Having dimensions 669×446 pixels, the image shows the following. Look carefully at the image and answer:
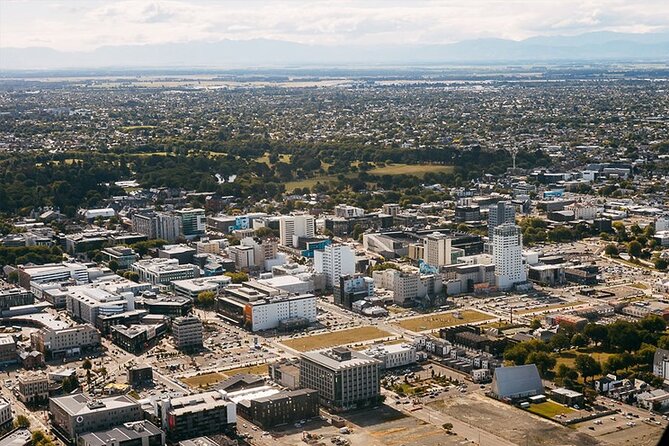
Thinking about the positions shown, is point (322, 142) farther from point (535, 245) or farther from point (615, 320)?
point (615, 320)

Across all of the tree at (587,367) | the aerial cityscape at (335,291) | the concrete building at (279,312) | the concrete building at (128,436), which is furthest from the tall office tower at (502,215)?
the concrete building at (128,436)

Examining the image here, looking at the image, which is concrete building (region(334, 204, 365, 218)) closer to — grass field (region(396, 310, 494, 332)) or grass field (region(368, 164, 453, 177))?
grass field (region(368, 164, 453, 177))

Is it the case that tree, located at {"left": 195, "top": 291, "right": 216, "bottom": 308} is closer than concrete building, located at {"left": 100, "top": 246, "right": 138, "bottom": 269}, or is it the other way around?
tree, located at {"left": 195, "top": 291, "right": 216, "bottom": 308}

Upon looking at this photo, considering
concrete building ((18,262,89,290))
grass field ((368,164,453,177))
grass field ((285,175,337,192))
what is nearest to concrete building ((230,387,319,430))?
concrete building ((18,262,89,290))

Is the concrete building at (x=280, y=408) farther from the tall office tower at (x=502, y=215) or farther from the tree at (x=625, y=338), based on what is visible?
the tall office tower at (x=502, y=215)

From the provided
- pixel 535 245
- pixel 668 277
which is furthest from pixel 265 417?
pixel 535 245

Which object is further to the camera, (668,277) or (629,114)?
(629,114)

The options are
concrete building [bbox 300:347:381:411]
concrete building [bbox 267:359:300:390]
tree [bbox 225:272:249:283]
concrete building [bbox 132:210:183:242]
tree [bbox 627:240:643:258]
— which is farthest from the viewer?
concrete building [bbox 132:210:183:242]
